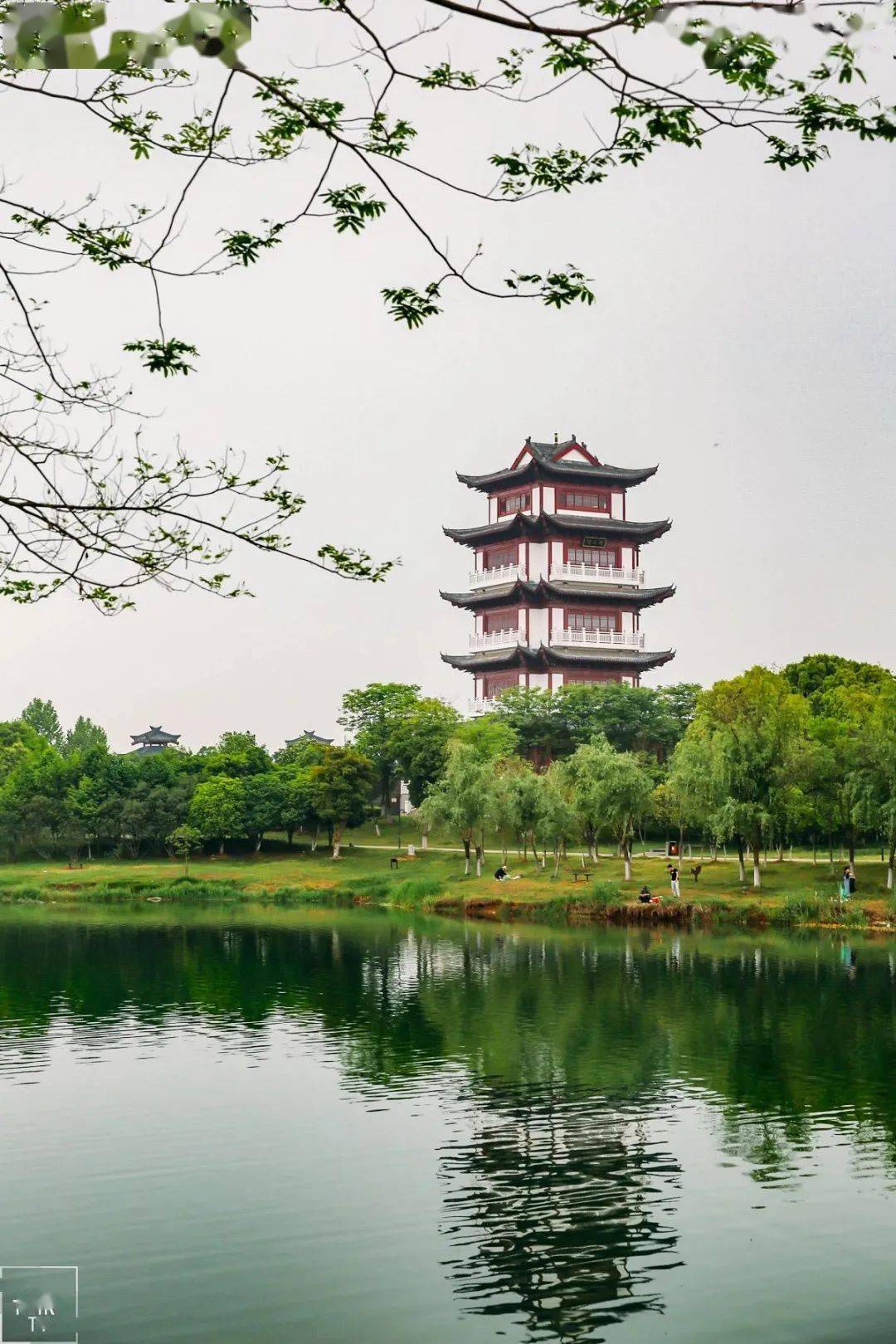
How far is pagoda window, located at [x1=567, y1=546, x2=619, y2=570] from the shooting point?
67.9m

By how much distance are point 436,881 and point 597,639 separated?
2196 cm

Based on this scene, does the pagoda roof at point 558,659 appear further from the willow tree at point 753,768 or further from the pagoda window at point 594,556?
the willow tree at point 753,768

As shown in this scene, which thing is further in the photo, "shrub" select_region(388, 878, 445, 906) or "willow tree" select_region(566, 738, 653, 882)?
"shrub" select_region(388, 878, 445, 906)

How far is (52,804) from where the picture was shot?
194ft

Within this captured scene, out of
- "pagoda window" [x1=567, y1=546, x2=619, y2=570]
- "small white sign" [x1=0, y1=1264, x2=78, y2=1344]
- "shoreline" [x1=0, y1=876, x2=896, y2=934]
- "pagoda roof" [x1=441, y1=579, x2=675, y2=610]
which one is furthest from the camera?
"pagoda window" [x1=567, y1=546, x2=619, y2=570]

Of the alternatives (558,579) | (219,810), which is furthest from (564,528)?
(219,810)

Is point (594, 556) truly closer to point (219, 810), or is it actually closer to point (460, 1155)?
point (219, 810)

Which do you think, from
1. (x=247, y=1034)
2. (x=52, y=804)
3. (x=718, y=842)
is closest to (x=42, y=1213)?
(x=247, y=1034)

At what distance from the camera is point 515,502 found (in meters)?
70.1

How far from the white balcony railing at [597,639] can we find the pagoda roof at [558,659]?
245mm

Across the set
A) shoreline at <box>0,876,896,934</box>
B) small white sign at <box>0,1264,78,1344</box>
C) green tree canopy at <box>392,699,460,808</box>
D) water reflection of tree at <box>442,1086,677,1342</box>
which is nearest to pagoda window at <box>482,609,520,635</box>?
green tree canopy at <box>392,699,460,808</box>

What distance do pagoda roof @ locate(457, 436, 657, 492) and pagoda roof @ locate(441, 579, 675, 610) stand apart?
5.08m

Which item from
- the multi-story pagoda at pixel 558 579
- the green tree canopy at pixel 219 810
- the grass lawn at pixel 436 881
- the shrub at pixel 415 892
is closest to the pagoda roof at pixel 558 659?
the multi-story pagoda at pixel 558 579

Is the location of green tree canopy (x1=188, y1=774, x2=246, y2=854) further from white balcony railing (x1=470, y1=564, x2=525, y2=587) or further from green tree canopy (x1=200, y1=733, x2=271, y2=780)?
white balcony railing (x1=470, y1=564, x2=525, y2=587)
